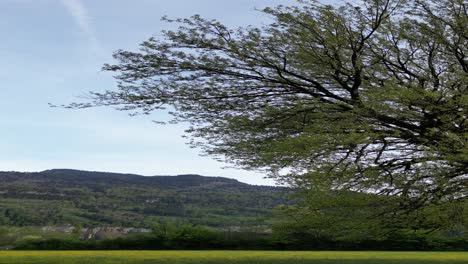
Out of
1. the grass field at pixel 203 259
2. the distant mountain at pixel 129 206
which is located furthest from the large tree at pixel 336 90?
the distant mountain at pixel 129 206

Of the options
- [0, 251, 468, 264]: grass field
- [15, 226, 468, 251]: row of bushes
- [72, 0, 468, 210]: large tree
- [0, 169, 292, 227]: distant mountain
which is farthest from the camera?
[0, 169, 292, 227]: distant mountain

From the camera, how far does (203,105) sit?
44.3 ft

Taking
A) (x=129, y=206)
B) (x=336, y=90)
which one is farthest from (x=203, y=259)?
(x=129, y=206)

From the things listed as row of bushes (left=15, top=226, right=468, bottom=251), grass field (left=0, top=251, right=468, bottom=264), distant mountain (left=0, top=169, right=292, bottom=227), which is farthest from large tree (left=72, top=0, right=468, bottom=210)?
distant mountain (left=0, top=169, right=292, bottom=227)

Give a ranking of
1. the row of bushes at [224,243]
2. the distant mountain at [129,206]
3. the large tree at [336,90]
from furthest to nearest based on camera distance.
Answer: the distant mountain at [129,206] → the row of bushes at [224,243] → the large tree at [336,90]

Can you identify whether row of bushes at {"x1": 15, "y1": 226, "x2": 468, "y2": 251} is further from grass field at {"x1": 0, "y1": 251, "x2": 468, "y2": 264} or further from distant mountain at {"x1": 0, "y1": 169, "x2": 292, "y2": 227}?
distant mountain at {"x1": 0, "y1": 169, "x2": 292, "y2": 227}

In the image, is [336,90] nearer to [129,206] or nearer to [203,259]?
[203,259]

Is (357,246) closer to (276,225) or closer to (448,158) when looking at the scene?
(276,225)

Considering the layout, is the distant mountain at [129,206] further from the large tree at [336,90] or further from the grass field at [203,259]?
the large tree at [336,90]

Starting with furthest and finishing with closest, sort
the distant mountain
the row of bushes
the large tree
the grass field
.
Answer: the distant mountain < the row of bushes < the grass field < the large tree

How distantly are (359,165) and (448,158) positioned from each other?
2.16 meters

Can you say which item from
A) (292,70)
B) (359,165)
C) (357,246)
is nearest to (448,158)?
(359,165)

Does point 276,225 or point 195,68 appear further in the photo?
point 276,225

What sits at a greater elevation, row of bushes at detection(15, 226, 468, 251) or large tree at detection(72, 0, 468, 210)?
large tree at detection(72, 0, 468, 210)
